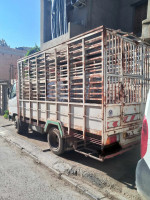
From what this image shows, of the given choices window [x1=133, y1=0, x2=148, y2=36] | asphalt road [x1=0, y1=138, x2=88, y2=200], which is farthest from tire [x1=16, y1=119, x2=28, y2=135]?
window [x1=133, y1=0, x2=148, y2=36]

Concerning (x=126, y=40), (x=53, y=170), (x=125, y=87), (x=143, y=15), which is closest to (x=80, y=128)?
(x=53, y=170)

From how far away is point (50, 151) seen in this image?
5328 millimetres

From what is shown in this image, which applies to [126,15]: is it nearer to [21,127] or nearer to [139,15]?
[139,15]

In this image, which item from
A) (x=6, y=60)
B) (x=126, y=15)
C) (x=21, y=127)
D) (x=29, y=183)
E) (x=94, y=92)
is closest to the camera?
(x=29, y=183)

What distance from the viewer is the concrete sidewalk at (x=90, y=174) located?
10.4 feet

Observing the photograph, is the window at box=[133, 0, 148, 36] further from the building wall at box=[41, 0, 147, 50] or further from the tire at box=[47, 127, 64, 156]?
the tire at box=[47, 127, 64, 156]

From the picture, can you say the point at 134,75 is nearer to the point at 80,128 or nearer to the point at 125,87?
the point at 125,87

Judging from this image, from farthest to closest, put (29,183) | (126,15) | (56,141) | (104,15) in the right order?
(104,15) < (126,15) < (56,141) < (29,183)

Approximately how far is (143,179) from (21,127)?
19.8ft

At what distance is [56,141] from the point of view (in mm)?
4984

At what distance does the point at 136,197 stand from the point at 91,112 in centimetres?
177

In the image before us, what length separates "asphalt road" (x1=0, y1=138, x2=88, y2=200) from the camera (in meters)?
3.10

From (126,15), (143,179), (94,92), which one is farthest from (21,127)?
(126,15)

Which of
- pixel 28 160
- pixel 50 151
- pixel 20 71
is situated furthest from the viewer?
pixel 20 71
